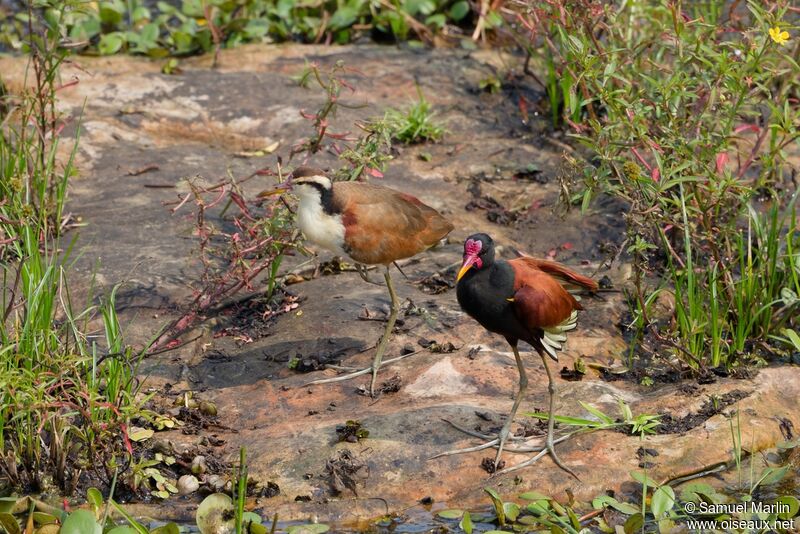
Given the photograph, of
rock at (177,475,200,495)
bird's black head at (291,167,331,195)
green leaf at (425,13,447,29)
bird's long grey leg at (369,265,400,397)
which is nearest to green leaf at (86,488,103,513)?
rock at (177,475,200,495)

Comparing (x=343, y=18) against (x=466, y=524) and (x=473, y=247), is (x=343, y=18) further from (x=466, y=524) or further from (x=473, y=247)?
(x=466, y=524)

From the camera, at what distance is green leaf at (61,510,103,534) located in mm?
4516

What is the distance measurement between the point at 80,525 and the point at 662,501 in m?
2.46

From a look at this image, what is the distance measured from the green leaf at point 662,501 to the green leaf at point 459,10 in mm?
6195

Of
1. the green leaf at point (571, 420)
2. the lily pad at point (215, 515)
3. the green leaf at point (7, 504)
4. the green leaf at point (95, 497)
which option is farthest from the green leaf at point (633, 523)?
the green leaf at point (7, 504)

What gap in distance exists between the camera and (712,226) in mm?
6461

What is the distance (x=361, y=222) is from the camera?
6.08 metres

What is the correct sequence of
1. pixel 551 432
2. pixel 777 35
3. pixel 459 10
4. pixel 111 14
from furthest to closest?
pixel 459 10
pixel 111 14
pixel 777 35
pixel 551 432

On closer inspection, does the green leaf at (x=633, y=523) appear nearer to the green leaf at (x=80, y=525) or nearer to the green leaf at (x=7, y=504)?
the green leaf at (x=80, y=525)

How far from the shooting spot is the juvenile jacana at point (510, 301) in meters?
5.25

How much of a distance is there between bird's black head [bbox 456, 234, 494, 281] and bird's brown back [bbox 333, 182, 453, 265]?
960 mm

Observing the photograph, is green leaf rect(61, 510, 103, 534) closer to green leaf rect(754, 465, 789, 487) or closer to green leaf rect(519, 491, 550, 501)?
green leaf rect(519, 491, 550, 501)

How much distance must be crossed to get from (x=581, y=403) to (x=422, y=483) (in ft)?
3.02

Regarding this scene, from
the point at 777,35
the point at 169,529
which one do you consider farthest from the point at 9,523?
the point at 777,35
